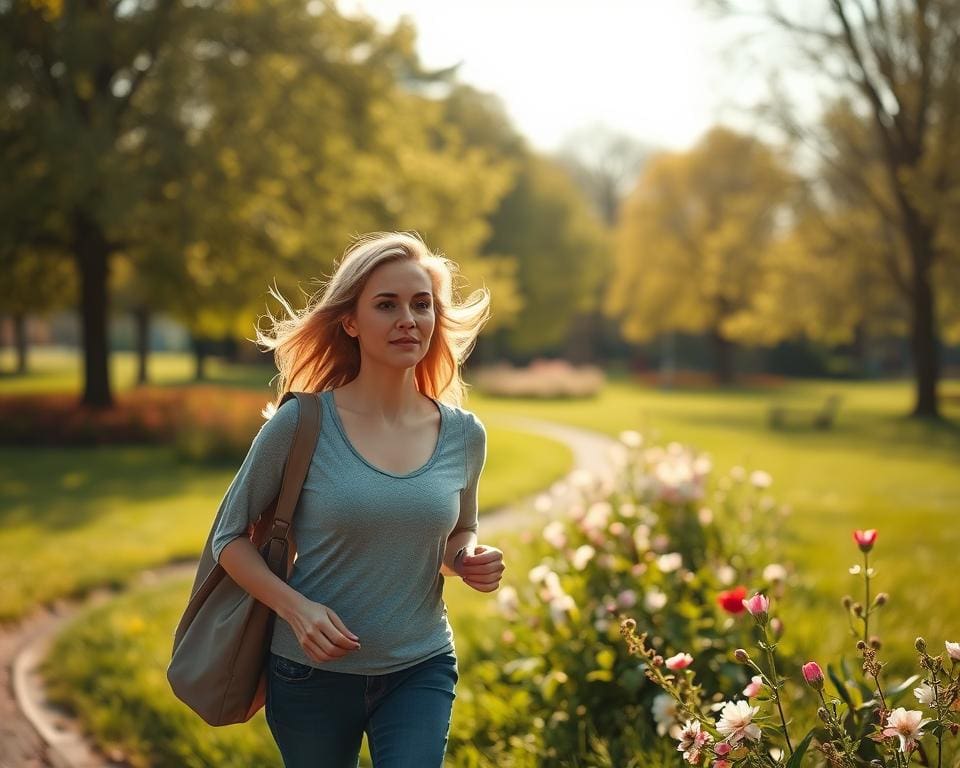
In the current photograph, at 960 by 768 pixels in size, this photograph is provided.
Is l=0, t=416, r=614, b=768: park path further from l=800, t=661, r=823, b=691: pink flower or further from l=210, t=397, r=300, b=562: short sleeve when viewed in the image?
l=800, t=661, r=823, b=691: pink flower

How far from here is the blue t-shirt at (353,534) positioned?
2596 millimetres

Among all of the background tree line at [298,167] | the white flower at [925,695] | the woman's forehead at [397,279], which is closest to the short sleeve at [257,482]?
the woman's forehead at [397,279]

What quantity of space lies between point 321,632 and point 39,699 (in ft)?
13.1

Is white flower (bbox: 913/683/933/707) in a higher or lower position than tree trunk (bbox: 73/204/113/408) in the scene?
lower

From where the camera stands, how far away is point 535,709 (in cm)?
466

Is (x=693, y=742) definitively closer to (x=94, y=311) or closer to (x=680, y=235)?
(x=94, y=311)

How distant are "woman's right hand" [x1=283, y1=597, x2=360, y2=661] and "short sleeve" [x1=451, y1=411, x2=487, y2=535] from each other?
2.01ft

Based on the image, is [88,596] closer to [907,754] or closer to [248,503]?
[248,503]

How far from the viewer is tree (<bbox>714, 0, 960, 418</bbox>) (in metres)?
23.4

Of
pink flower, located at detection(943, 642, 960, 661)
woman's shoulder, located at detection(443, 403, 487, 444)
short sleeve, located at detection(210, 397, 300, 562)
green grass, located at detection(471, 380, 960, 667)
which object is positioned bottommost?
green grass, located at detection(471, 380, 960, 667)

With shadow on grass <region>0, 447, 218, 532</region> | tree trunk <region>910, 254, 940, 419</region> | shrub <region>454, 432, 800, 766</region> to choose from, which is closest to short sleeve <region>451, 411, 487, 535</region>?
shrub <region>454, 432, 800, 766</region>

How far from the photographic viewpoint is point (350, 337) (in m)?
3.00

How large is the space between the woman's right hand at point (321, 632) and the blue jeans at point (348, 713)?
23 cm

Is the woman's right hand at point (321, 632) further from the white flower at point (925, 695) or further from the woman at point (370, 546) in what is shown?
the white flower at point (925, 695)
